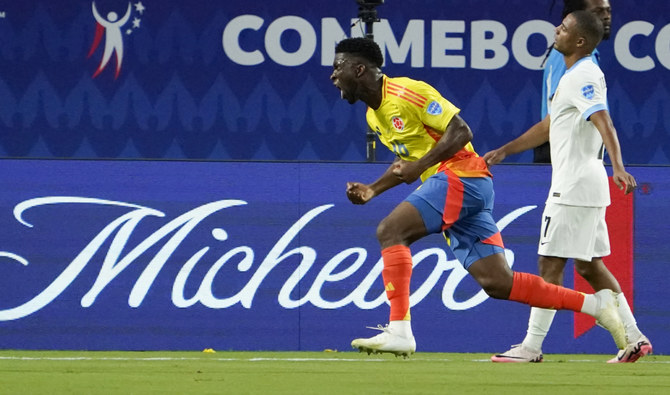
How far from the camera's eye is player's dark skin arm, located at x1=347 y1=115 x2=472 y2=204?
591 cm

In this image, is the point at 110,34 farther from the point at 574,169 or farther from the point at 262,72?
the point at 574,169

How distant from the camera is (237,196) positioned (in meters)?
7.71

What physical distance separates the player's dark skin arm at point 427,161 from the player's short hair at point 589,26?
2.78 feet

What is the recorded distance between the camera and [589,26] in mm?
6379

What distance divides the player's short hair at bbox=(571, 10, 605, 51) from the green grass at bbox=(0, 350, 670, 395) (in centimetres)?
162

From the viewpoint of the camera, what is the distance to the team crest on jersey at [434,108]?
19.9 ft

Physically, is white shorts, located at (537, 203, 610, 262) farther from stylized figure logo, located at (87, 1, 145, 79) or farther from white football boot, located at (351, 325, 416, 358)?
stylized figure logo, located at (87, 1, 145, 79)

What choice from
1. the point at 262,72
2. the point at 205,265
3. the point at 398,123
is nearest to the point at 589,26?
the point at 398,123

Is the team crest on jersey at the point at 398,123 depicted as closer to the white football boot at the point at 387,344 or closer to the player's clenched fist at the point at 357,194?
the player's clenched fist at the point at 357,194

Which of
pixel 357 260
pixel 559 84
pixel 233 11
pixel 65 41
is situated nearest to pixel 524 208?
pixel 357 260

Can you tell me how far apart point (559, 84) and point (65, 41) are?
535 cm

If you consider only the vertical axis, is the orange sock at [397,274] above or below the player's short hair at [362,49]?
below

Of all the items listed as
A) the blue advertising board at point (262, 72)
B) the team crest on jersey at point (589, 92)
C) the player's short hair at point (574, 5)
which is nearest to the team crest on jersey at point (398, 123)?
the team crest on jersey at point (589, 92)

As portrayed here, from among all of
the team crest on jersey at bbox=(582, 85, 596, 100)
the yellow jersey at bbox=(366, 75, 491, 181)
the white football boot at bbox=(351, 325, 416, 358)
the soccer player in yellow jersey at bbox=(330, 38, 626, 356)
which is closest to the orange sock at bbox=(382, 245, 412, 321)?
the soccer player in yellow jersey at bbox=(330, 38, 626, 356)
